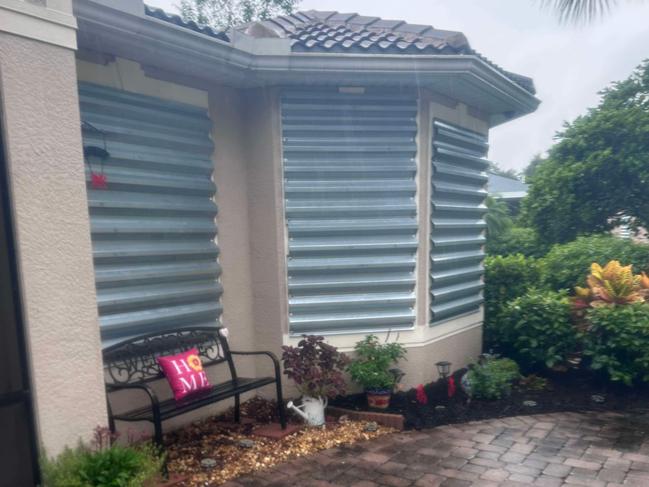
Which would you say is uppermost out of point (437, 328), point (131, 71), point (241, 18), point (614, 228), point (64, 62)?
point (241, 18)

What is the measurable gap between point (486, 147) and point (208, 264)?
3952 millimetres

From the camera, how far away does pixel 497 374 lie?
5.34 metres

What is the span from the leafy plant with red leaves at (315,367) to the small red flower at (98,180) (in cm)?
214

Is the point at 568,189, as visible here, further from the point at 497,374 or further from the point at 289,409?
the point at 289,409

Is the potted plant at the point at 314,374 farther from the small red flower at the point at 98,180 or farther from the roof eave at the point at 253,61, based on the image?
the roof eave at the point at 253,61

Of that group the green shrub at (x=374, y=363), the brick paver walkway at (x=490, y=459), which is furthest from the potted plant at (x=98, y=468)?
the green shrub at (x=374, y=363)

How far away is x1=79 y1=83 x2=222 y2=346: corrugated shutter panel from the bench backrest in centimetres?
11

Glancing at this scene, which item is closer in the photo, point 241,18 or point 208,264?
point 208,264

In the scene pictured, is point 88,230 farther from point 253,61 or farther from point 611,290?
point 611,290

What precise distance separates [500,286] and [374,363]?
2833mm

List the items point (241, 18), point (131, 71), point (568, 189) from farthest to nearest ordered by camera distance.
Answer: point (241, 18), point (568, 189), point (131, 71)

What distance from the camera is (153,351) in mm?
4258

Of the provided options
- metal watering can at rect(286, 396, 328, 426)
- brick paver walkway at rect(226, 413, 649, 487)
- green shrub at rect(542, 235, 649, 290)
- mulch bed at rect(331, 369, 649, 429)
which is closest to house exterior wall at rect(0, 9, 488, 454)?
mulch bed at rect(331, 369, 649, 429)

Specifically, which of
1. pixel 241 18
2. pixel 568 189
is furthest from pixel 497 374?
pixel 241 18
